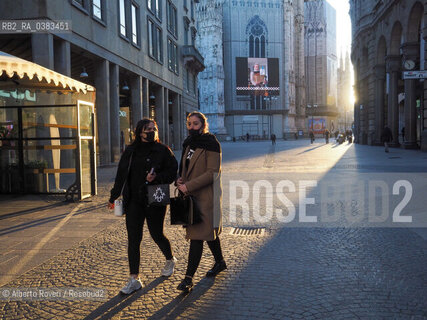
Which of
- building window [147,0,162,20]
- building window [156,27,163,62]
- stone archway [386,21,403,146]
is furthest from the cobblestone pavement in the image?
stone archway [386,21,403,146]

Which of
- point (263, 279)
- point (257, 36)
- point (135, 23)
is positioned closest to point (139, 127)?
point (263, 279)

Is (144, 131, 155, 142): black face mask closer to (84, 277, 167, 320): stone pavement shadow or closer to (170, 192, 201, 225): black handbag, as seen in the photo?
(170, 192, 201, 225): black handbag

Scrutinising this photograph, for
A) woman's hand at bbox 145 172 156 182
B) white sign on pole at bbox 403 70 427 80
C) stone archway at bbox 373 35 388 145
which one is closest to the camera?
woman's hand at bbox 145 172 156 182

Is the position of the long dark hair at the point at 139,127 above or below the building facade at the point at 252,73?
below

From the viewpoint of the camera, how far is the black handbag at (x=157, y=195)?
391 centimetres

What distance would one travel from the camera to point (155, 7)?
92.0 ft

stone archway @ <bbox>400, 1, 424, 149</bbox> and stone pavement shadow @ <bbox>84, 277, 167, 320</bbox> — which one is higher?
stone archway @ <bbox>400, 1, 424, 149</bbox>

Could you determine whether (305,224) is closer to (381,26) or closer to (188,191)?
(188,191)

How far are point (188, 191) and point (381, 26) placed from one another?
3088cm

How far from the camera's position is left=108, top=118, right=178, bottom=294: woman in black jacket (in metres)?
3.95

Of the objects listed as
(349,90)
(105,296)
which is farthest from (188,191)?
(349,90)

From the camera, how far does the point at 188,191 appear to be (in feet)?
12.4

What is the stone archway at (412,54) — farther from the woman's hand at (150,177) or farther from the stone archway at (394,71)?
the woman's hand at (150,177)

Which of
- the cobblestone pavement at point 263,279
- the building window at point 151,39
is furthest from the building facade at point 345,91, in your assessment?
the cobblestone pavement at point 263,279
